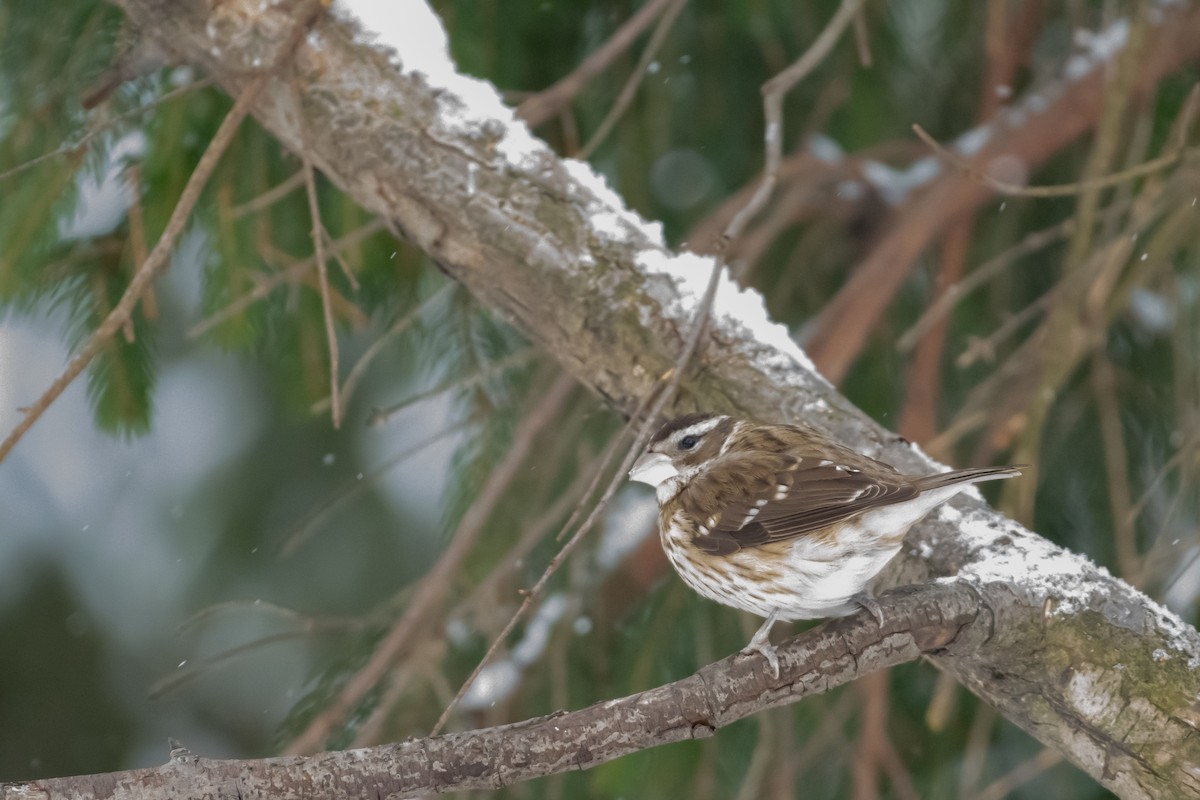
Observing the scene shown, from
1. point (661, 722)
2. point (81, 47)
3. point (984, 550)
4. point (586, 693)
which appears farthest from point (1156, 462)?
point (81, 47)

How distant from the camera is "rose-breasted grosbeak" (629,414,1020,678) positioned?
206cm

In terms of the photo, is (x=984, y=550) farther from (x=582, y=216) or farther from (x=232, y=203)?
(x=232, y=203)

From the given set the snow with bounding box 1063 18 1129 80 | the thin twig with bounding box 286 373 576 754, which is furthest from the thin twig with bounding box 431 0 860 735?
the snow with bounding box 1063 18 1129 80

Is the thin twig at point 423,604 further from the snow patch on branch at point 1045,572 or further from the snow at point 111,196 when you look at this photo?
the snow at point 111,196

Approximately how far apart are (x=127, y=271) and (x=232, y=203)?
0.33 metres

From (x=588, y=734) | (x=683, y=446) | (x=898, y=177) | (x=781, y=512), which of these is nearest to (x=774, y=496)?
(x=781, y=512)

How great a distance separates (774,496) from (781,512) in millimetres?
41

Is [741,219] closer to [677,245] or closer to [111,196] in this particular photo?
[677,245]

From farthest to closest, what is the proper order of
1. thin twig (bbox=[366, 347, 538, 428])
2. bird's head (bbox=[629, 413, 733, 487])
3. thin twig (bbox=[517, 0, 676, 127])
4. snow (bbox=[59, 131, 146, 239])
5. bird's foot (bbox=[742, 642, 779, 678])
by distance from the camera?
snow (bbox=[59, 131, 146, 239]), thin twig (bbox=[517, 0, 676, 127]), thin twig (bbox=[366, 347, 538, 428]), bird's head (bbox=[629, 413, 733, 487]), bird's foot (bbox=[742, 642, 779, 678])

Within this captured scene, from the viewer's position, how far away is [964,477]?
194 cm

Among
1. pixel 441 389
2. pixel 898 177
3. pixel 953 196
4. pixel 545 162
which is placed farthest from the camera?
pixel 898 177

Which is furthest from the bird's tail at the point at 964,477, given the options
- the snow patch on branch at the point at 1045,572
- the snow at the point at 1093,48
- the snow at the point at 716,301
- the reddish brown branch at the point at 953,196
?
the snow at the point at 1093,48

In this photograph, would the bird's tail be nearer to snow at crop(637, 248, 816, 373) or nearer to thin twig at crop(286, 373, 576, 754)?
snow at crop(637, 248, 816, 373)

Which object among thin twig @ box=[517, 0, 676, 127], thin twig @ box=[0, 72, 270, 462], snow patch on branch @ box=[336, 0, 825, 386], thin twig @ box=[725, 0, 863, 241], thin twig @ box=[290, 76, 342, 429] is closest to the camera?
thin twig @ box=[0, 72, 270, 462]
